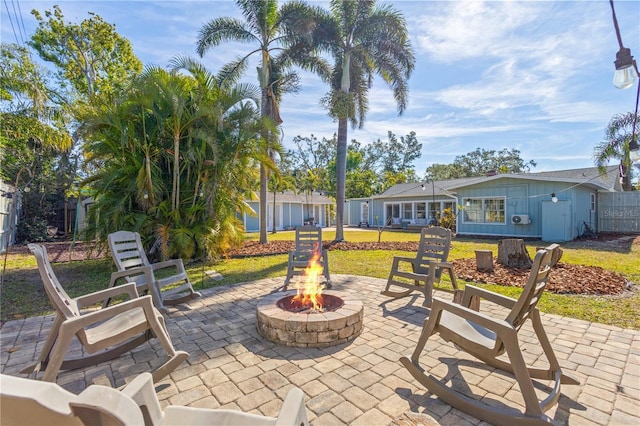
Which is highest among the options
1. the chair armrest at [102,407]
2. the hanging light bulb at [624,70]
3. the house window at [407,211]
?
the hanging light bulb at [624,70]

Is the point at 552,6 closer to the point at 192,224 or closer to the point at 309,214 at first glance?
the point at 192,224

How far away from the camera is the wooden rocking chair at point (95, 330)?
2213 millimetres

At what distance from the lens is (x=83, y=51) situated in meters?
16.0

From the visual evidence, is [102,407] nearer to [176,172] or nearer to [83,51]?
[176,172]

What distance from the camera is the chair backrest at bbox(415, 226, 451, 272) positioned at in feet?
15.9

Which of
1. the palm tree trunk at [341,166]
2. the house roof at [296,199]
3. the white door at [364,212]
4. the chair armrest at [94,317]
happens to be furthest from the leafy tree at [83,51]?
the white door at [364,212]

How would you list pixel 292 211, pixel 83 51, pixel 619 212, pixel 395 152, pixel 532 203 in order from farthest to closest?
pixel 395 152, pixel 292 211, pixel 83 51, pixel 619 212, pixel 532 203

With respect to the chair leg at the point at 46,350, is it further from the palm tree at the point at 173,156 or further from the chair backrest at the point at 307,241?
the palm tree at the point at 173,156

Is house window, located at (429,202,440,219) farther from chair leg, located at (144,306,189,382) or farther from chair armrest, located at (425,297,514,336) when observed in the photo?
chair leg, located at (144,306,189,382)

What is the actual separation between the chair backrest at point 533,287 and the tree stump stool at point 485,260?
4860 millimetres

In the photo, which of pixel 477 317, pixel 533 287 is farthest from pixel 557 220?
pixel 477 317

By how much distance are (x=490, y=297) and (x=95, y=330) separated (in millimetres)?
3447

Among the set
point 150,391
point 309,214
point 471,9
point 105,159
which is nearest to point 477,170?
point 309,214

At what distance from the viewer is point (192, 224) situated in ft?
25.0
